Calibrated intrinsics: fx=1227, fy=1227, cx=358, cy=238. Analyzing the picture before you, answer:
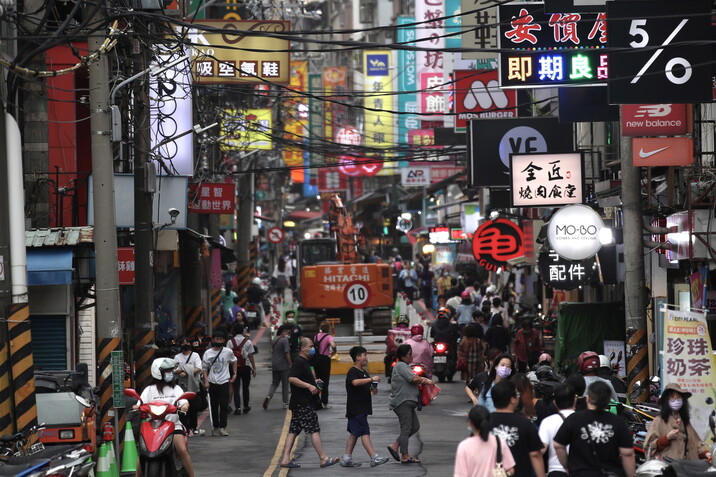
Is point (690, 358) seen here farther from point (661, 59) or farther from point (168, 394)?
point (168, 394)

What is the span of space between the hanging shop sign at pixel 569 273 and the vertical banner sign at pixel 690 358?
802cm

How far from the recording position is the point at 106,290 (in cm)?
1573

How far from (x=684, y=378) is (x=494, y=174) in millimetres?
11530

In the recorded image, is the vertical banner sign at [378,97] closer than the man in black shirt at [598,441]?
No

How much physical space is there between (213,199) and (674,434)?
19788mm

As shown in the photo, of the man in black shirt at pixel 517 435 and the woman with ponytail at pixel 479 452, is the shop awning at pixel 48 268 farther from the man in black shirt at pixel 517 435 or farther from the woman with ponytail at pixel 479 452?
the woman with ponytail at pixel 479 452

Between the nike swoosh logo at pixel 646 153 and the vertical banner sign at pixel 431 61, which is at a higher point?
the vertical banner sign at pixel 431 61

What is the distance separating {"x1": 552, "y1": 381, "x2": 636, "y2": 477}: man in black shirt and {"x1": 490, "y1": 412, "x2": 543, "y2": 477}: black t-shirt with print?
A: 323 millimetres

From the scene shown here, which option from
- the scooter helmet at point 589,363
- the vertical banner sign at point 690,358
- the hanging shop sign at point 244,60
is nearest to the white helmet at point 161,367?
the scooter helmet at point 589,363

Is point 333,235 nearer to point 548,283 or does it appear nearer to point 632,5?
point 548,283

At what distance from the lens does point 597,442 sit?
402 inches

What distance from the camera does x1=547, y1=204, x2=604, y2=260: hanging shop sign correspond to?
19828mm

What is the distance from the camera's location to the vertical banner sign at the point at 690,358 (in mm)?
14906

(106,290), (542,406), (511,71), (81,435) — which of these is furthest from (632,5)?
(81,435)
